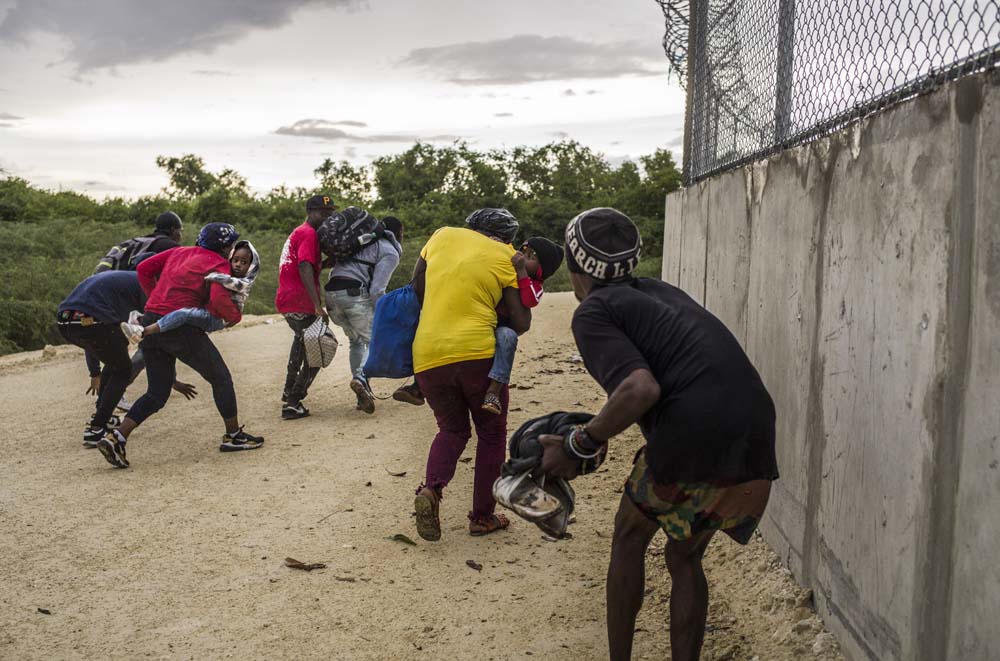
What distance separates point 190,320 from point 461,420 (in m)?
2.82

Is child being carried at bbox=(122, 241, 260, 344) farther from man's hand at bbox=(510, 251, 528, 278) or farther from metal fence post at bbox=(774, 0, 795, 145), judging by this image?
metal fence post at bbox=(774, 0, 795, 145)

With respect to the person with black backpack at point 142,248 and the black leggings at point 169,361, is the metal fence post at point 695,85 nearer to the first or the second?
the black leggings at point 169,361

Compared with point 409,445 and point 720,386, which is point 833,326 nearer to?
point 720,386

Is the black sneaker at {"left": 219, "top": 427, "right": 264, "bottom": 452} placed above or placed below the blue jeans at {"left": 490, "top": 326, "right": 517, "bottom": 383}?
below

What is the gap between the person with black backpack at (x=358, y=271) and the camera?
8477 mm

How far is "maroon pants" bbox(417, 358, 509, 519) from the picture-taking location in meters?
5.23

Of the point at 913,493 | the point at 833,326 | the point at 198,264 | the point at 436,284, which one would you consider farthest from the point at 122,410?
the point at 913,493

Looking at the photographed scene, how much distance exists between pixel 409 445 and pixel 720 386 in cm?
474

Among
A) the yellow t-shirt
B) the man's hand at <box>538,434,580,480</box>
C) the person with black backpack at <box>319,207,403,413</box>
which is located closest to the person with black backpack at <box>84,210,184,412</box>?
the person with black backpack at <box>319,207,403,413</box>

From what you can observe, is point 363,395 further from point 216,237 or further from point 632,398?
point 632,398

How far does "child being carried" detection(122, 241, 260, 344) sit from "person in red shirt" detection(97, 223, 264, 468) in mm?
48

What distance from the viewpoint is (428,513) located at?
522 cm

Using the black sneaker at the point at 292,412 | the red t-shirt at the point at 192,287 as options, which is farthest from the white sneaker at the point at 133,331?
the black sneaker at the point at 292,412

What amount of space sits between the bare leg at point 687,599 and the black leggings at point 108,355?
577 cm
